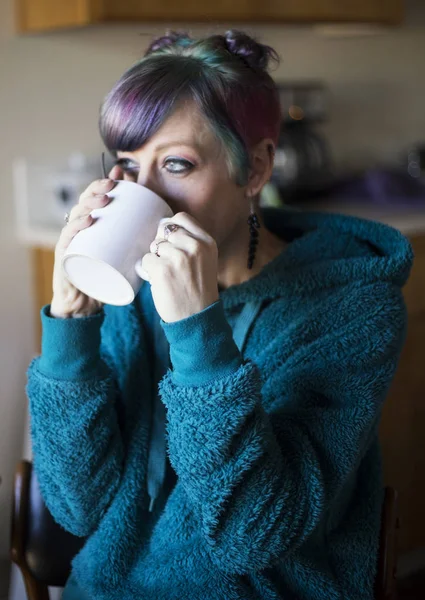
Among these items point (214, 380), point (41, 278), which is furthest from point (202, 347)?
point (41, 278)

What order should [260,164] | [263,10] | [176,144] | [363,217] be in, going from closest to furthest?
[176,144], [260,164], [363,217], [263,10]

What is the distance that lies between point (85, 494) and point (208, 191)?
0.41m

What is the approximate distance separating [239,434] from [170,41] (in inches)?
20.9

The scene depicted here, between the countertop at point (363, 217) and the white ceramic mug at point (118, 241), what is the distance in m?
0.92

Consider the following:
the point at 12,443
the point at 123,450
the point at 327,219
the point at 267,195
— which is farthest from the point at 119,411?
the point at 267,195

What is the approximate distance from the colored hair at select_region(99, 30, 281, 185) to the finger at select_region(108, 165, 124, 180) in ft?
A: 0.09

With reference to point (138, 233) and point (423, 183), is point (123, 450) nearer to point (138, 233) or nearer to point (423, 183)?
point (138, 233)

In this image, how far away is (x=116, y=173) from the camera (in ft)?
3.32

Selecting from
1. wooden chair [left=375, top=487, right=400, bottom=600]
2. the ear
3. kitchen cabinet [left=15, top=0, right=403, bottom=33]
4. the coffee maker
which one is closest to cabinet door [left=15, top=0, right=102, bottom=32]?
kitchen cabinet [left=15, top=0, right=403, bottom=33]

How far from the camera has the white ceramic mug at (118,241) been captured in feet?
2.93

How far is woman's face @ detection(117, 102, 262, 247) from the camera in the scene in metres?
1.00

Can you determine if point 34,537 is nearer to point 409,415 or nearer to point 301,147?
point 409,415

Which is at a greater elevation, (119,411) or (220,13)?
(220,13)

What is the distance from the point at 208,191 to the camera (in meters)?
1.03
